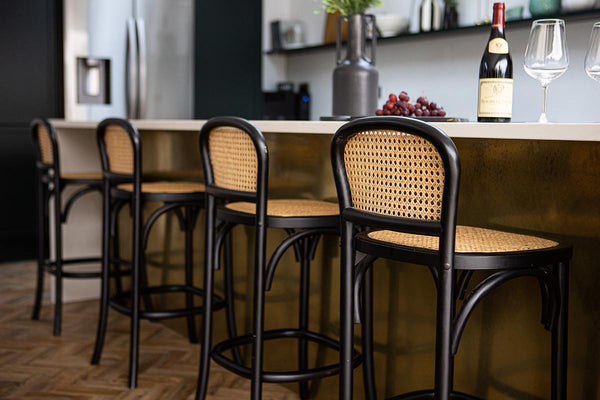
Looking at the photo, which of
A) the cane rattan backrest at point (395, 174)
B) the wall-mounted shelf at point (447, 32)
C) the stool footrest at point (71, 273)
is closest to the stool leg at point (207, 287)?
the cane rattan backrest at point (395, 174)

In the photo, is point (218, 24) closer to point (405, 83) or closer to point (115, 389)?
point (405, 83)

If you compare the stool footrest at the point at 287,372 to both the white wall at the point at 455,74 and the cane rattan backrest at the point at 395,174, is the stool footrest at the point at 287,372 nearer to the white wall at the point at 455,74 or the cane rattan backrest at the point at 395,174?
the cane rattan backrest at the point at 395,174

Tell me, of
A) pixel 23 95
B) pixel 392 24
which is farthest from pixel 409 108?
pixel 23 95

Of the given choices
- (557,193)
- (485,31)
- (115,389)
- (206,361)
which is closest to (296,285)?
(206,361)

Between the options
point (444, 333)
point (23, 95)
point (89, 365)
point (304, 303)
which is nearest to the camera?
point (444, 333)

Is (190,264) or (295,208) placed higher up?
(295,208)

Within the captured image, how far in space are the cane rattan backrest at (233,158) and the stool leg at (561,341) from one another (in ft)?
2.87

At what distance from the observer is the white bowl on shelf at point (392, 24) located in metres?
4.98

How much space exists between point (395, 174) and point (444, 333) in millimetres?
345

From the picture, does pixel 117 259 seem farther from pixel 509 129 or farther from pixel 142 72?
pixel 509 129

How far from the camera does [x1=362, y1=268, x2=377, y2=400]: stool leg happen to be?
1979 millimetres

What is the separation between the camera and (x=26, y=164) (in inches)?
195

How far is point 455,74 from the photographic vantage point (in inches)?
188

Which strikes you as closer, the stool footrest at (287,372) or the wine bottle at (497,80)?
the wine bottle at (497,80)
